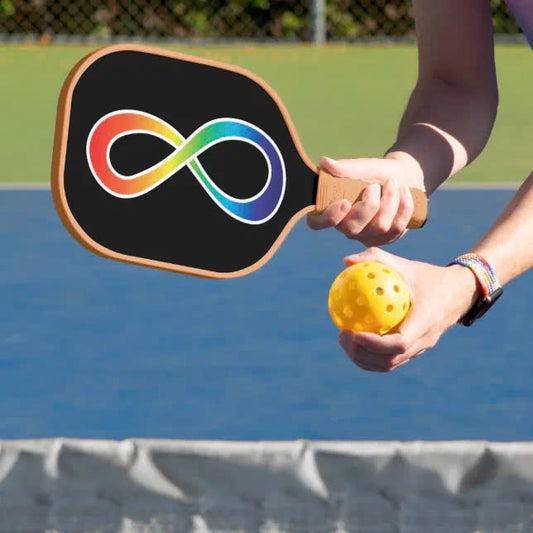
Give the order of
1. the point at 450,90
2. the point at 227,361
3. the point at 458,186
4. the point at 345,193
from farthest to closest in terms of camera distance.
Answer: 1. the point at 458,186
2. the point at 227,361
3. the point at 450,90
4. the point at 345,193

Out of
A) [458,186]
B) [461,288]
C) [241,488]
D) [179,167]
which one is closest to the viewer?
[461,288]

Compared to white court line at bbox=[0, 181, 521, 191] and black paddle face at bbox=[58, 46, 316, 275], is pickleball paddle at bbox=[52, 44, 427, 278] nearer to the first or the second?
black paddle face at bbox=[58, 46, 316, 275]

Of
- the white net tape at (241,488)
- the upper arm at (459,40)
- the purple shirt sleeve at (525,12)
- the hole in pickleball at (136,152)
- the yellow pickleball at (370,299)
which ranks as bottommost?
the white net tape at (241,488)

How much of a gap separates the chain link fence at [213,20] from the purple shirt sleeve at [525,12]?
305 inches

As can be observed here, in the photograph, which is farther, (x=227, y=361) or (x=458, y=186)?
(x=458, y=186)

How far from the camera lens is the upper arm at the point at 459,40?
229 cm

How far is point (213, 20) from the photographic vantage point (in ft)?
33.3

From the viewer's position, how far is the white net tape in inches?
86.9

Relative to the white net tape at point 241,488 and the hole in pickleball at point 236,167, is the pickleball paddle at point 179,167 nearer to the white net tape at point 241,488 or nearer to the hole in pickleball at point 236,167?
the hole in pickleball at point 236,167

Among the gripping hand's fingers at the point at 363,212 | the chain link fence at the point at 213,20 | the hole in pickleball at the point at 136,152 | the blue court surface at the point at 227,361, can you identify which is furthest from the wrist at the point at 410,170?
the chain link fence at the point at 213,20

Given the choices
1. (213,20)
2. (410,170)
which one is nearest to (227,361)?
(410,170)

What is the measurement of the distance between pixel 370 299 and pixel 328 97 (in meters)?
6.45

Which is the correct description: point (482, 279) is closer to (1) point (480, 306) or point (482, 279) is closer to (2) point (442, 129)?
(1) point (480, 306)

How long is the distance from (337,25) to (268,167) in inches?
327
